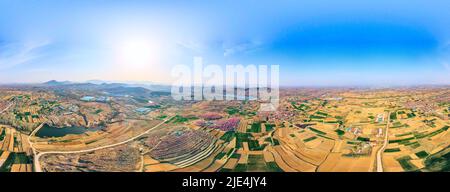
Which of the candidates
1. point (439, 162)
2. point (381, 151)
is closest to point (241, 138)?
point (381, 151)

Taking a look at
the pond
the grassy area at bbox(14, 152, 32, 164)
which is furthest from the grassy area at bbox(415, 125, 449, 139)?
the grassy area at bbox(14, 152, 32, 164)

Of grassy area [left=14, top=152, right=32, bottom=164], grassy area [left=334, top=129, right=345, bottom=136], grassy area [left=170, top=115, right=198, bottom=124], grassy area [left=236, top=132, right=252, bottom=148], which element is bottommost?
grassy area [left=14, top=152, right=32, bottom=164]

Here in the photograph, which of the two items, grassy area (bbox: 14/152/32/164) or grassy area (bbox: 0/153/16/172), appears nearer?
grassy area (bbox: 0/153/16/172)

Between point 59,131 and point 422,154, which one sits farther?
point 59,131

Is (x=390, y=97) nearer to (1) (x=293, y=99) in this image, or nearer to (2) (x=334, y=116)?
(2) (x=334, y=116)

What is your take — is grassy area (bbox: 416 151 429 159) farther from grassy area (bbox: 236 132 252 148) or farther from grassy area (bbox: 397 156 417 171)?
grassy area (bbox: 236 132 252 148)

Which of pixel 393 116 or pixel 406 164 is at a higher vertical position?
pixel 393 116

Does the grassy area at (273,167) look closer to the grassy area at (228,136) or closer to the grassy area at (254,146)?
the grassy area at (254,146)

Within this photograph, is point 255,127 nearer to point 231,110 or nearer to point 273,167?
point 231,110

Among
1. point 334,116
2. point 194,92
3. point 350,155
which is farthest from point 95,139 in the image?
point 334,116

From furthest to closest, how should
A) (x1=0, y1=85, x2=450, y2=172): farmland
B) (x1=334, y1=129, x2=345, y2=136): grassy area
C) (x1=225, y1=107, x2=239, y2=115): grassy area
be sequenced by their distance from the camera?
(x1=225, y1=107, x2=239, y2=115): grassy area → (x1=334, y1=129, x2=345, y2=136): grassy area → (x1=0, y1=85, x2=450, y2=172): farmland

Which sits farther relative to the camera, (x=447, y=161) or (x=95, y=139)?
(x=95, y=139)
